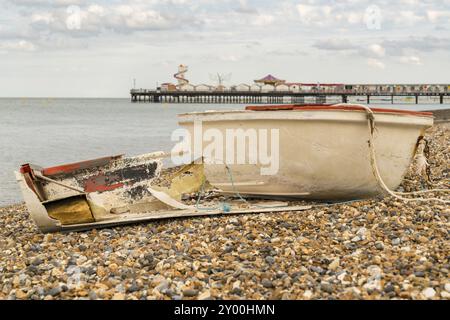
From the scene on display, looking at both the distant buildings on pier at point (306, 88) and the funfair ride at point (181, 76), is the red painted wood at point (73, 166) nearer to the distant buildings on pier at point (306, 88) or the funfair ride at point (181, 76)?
the distant buildings on pier at point (306, 88)

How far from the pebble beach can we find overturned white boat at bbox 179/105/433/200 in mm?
422

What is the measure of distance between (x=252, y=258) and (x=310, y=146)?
2571 mm

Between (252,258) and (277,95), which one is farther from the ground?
(252,258)

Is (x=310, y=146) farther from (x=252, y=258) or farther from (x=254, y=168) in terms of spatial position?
(x=252, y=258)

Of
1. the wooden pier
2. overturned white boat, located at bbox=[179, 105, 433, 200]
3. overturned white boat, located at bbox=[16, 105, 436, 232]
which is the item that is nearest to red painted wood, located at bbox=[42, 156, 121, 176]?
overturned white boat, located at bbox=[16, 105, 436, 232]

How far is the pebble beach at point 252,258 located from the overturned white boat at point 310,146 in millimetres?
422

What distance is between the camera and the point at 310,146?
25.2 feet

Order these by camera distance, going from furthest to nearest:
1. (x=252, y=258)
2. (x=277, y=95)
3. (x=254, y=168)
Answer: (x=277, y=95) < (x=254, y=168) < (x=252, y=258)

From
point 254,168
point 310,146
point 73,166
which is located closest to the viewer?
point 310,146

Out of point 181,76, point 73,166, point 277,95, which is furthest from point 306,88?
point 73,166

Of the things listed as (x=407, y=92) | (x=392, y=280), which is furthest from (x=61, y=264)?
(x=407, y=92)

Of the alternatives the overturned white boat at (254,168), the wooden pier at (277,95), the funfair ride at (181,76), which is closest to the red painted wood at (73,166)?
the overturned white boat at (254,168)
